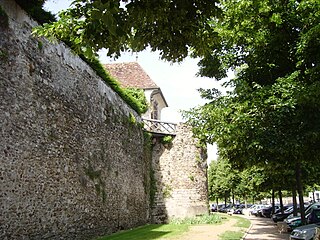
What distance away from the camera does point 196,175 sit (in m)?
24.6

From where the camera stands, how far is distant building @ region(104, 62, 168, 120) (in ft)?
88.2

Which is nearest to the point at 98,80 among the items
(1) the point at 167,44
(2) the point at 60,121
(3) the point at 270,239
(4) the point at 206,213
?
(2) the point at 60,121

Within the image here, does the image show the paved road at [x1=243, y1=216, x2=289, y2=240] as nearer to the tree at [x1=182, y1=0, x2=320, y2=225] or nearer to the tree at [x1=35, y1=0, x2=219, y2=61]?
the tree at [x1=182, y1=0, x2=320, y2=225]

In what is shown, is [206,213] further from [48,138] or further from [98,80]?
[48,138]

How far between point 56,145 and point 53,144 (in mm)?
197

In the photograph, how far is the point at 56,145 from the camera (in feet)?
36.8

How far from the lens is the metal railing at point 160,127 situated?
2436 centimetres

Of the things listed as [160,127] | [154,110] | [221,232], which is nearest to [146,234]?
[221,232]

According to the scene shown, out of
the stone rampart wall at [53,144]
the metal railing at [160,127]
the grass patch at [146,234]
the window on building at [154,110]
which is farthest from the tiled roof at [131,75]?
the grass patch at [146,234]

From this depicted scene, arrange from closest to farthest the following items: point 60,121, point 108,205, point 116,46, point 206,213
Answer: point 116,46 → point 60,121 → point 108,205 → point 206,213

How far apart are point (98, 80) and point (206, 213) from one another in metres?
13.3

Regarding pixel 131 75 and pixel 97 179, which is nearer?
pixel 97 179

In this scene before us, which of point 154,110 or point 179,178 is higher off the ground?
point 154,110

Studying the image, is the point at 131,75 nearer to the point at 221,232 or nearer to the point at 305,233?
the point at 221,232
